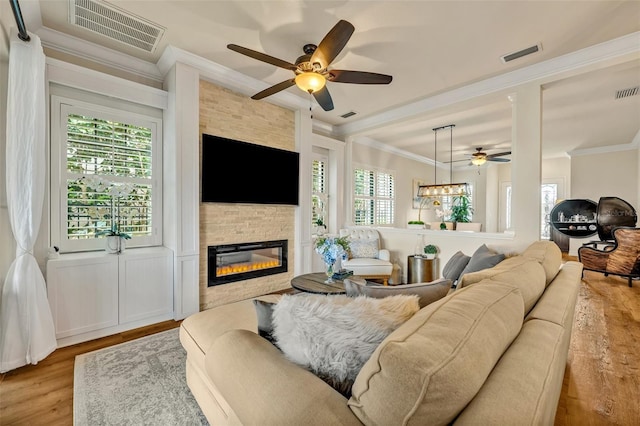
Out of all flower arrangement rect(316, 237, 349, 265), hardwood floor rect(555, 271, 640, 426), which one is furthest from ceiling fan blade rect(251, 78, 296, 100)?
hardwood floor rect(555, 271, 640, 426)

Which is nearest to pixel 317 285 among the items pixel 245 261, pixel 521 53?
pixel 245 261

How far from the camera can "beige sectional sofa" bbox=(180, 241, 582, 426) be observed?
0.60 m

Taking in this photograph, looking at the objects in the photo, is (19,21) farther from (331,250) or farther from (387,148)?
(387,148)

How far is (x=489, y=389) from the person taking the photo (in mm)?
666

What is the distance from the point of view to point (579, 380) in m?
1.93

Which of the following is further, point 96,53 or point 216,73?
point 216,73

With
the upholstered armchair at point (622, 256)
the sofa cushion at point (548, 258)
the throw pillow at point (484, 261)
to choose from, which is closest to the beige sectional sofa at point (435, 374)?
the sofa cushion at point (548, 258)

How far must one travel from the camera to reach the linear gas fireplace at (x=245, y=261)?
136 inches

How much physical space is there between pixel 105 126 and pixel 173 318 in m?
2.24

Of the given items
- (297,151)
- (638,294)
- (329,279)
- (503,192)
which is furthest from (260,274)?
(503,192)

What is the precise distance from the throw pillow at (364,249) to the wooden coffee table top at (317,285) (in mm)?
1525

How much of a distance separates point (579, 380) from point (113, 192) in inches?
173

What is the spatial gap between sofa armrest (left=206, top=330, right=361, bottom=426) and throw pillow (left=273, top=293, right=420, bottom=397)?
5cm

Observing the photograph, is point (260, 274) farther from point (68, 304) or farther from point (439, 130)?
point (439, 130)
